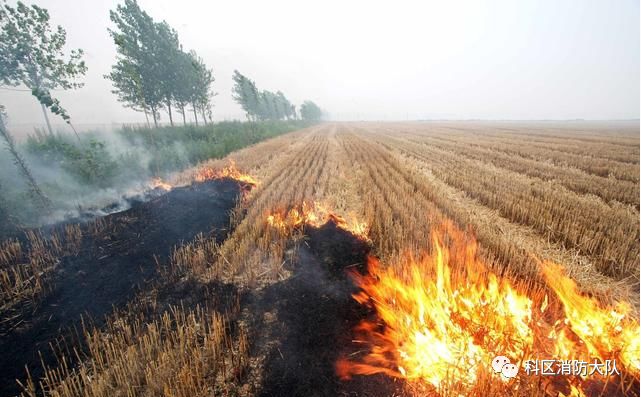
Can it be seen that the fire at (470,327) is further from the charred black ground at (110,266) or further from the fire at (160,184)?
the fire at (160,184)

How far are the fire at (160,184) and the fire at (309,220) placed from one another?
19.9 feet

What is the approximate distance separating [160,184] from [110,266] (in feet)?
23.9

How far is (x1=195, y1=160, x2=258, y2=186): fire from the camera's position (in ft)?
37.7

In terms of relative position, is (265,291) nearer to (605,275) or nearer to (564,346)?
(564,346)

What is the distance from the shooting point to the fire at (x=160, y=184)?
10.9 metres

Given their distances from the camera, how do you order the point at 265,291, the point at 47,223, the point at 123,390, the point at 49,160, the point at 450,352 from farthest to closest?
1. the point at 49,160
2. the point at 47,223
3. the point at 265,291
4. the point at 450,352
5. the point at 123,390

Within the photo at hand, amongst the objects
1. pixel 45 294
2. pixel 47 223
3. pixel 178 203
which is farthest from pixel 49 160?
pixel 45 294

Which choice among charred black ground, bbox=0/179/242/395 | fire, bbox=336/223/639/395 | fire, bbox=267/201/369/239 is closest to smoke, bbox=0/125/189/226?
charred black ground, bbox=0/179/242/395

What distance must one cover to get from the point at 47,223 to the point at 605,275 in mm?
13105

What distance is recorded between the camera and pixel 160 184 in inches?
458

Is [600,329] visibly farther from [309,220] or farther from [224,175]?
[224,175]

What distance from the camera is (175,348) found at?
311 centimetres

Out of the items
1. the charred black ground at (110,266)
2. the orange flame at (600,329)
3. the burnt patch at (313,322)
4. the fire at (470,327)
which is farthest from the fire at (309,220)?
the orange flame at (600,329)

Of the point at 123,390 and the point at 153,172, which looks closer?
the point at 123,390
